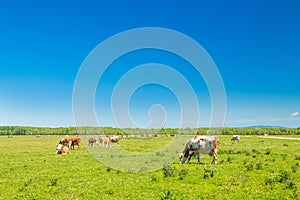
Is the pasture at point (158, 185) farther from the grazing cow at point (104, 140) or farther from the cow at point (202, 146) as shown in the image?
the grazing cow at point (104, 140)

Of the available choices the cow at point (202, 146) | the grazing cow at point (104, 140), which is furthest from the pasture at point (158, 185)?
the grazing cow at point (104, 140)

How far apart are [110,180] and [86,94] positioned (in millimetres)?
10831

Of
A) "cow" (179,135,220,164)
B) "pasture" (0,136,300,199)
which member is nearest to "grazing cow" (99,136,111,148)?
"cow" (179,135,220,164)

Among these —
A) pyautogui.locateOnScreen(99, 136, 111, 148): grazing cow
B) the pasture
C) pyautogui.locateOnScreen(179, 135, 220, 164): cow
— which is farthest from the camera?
pyautogui.locateOnScreen(99, 136, 111, 148): grazing cow

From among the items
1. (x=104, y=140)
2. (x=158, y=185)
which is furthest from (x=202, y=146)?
(x=104, y=140)

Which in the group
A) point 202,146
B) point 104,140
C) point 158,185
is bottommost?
point 158,185

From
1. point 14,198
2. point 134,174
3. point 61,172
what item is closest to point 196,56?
point 134,174

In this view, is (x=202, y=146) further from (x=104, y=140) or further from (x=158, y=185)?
(x=104, y=140)

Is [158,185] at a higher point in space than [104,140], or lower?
lower

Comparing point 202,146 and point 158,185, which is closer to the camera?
point 158,185

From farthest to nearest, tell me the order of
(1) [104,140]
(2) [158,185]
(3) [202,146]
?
(1) [104,140], (3) [202,146], (2) [158,185]

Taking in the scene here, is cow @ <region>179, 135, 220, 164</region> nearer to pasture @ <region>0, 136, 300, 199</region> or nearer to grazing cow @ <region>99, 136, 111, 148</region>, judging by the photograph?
pasture @ <region>0, 136, 300, 199</region>

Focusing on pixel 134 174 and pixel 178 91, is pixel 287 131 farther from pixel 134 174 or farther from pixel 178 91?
pixel 134 174

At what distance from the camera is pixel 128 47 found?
2706 cm
